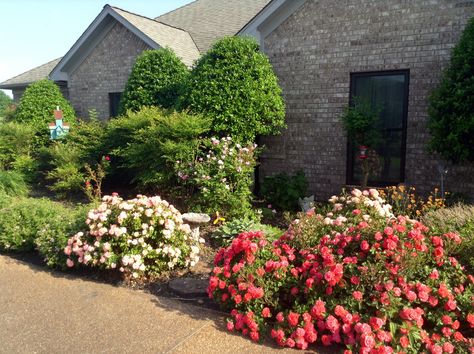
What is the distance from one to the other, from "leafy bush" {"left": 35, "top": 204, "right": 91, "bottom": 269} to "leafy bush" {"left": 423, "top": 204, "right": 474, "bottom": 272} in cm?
404

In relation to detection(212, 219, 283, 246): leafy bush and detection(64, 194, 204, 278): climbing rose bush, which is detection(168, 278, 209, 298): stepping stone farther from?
detection(212, 219, 283, 246): leafy bush

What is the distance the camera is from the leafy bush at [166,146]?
22.9 ft

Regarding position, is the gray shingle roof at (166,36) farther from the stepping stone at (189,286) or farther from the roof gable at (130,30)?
the stepping stone at (189,286)

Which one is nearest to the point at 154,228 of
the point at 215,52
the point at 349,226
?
the point at 349,226

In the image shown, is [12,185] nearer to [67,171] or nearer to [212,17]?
[67,171]

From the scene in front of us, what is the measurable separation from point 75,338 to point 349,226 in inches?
103

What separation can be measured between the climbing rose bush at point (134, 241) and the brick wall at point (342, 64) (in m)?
4.66

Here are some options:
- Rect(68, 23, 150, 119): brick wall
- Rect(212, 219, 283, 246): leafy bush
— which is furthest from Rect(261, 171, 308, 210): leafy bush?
Rect(68, 23, 150, 119): brick wall

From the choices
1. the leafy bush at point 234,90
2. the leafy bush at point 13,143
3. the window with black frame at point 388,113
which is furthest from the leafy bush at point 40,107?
the window with black frame at point 388,113

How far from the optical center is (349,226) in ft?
12.8

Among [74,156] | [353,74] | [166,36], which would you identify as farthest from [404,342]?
[166,36]

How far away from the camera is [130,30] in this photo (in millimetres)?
11930

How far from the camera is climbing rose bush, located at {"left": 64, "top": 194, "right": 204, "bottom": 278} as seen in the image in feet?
14.4

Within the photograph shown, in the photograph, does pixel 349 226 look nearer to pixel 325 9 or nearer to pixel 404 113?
pixel 404 113
